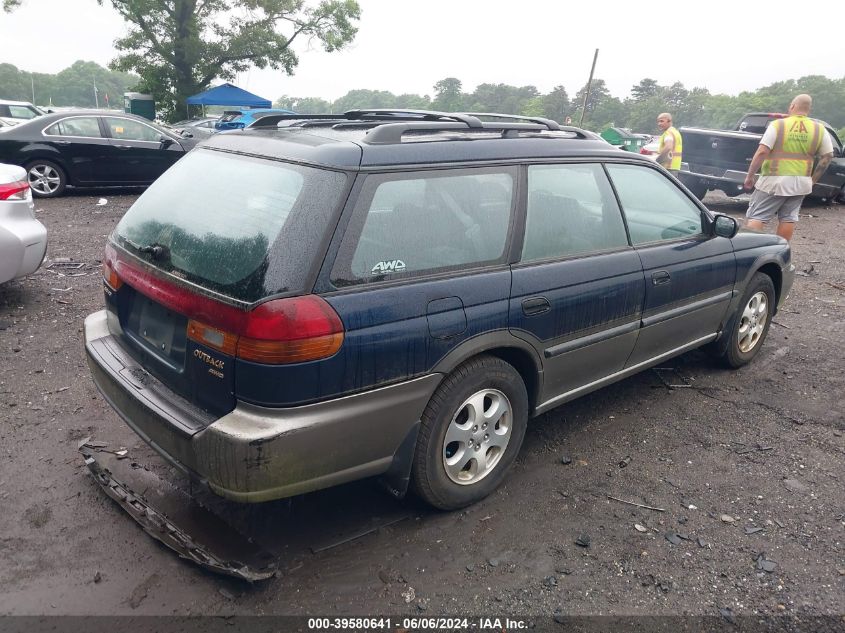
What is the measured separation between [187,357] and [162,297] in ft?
1.01

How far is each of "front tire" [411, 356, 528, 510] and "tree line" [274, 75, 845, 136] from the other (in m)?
53.3

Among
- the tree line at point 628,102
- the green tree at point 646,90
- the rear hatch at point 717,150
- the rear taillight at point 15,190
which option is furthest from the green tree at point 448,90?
the rear taillight at point 15,190

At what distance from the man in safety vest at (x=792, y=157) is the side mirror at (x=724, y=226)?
364cm

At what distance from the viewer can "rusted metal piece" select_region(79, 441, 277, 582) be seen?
2.55 metres

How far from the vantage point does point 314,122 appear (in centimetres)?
338

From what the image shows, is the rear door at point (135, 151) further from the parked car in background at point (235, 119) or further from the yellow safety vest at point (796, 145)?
the yellow safety vest at point (796, 145)

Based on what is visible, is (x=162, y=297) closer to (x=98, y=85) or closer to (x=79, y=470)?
(x=79, y=470)

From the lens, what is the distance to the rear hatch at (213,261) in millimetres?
2354

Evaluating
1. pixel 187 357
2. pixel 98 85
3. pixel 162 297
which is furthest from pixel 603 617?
pixel 98 85

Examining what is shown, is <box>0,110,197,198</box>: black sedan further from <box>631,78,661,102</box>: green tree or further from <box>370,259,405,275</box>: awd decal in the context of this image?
<box>631,78,661,102</box>: green tree

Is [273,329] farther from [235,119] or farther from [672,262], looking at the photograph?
[235,119]

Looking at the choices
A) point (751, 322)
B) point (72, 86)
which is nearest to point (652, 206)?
point (751, 322)

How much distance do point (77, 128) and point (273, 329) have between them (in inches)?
406

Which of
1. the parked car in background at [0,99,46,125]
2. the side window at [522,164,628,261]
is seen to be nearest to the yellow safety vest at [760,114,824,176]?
the side window at [522,164,628,261]
